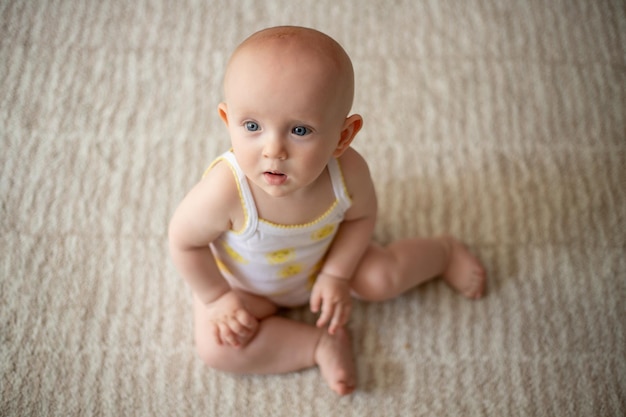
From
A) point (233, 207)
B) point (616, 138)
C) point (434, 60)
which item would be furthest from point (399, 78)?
point (233, 207)

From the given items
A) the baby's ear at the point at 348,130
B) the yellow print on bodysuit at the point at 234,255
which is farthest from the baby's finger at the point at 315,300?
the baby's ear at the point at 348,130

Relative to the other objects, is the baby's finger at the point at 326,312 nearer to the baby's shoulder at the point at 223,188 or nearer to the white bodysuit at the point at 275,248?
the white bodysuit at the point at 275,248

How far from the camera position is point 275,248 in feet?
2.22

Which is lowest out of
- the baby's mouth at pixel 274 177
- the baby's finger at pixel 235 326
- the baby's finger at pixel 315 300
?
the baby's finger at pixel 315 300

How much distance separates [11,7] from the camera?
1.04 metres

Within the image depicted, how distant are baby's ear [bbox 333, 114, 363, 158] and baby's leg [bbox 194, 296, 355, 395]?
289 mm

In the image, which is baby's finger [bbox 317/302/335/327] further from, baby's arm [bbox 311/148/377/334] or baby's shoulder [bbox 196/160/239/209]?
baby's shoulder [bbox 196/160/239/209]

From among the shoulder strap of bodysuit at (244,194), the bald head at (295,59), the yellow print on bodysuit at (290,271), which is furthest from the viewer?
the yellow print on bodysuit at (290,271)

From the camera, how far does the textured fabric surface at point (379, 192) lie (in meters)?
0.79

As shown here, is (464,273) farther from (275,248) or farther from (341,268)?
(275,248)

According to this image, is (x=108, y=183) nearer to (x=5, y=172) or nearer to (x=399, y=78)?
(x=5, y=172)

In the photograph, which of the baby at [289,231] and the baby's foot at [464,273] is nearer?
the baby at [289,231]

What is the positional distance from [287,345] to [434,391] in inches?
8.8

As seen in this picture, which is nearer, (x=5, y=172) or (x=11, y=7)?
(x=5, y=172)
